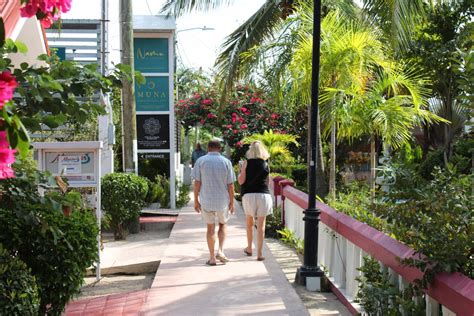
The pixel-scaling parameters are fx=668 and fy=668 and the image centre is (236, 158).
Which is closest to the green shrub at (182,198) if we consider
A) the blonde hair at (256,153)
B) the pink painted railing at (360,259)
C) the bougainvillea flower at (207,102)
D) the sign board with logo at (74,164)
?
the bougainvillea flower at (207,102)

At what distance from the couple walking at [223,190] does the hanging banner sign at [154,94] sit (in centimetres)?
905

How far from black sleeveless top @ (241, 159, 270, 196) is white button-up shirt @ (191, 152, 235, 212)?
51cm

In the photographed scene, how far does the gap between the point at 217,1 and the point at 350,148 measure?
9.36 metres

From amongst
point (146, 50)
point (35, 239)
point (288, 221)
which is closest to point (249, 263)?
point (288, 221)

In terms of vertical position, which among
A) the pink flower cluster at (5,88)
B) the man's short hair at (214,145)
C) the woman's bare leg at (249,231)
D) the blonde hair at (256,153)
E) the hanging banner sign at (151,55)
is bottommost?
the woman's bare leg at (249,231)

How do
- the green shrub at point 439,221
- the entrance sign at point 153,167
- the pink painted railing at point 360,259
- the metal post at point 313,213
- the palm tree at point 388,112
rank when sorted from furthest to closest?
the entrance sign at point 153,167, the palm tree at point 388,112, the metal post at point 313,213, the green shrub at point 439,221, the pink painted railing at point 360,259

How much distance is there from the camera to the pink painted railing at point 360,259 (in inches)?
152

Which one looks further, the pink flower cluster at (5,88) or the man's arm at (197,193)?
the man's arm at (197,193)

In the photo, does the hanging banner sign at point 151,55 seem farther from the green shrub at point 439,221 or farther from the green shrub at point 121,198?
the green shrub at point 439,221

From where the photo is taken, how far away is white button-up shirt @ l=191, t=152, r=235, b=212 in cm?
889

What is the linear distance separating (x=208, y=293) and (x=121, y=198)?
6362 mm

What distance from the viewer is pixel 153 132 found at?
18438mm

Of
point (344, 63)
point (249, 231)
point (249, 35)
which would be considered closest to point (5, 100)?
point (249, 231)

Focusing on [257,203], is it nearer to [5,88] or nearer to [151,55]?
[5,88]
